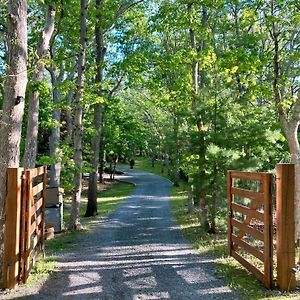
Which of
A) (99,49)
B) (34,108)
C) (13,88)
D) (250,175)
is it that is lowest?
(250,175)

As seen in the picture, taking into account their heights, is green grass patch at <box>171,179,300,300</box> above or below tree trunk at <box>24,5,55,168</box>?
below

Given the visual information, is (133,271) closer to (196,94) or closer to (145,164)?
(196,94)

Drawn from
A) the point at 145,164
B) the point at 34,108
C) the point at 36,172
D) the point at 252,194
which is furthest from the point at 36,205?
the point at 145,164

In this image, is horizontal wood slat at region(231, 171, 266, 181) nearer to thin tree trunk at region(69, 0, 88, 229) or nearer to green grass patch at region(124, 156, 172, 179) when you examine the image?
thin tree trunk at region(69, 0, 88, 229)

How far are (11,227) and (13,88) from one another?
2.02 meters

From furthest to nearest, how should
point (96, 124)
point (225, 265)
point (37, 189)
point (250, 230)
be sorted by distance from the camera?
point (96, 124), point (225, 265), point (37, 189), point (250, 230)

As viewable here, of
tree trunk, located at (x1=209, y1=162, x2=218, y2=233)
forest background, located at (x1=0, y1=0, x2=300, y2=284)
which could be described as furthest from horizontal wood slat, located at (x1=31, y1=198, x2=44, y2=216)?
tree trunk, located at (x1=209, y1=162, x2=218, y2=233)

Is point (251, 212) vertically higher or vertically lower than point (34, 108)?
lower

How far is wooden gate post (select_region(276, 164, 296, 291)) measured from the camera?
5570 millimetres

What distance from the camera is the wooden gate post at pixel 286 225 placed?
5570mm

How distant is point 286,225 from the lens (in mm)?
5598

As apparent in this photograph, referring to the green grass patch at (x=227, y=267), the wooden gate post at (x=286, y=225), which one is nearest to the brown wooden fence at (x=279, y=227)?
the wooden gate post at (x=286, y=225)

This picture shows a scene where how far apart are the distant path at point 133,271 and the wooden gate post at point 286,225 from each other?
749 mm

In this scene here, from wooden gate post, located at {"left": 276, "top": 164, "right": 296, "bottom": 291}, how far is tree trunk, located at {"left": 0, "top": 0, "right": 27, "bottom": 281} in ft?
12.3
